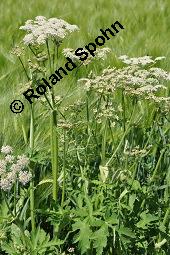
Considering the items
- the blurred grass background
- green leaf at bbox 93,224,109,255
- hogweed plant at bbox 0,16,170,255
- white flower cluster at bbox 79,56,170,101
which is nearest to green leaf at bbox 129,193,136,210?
hogweed plant at bbox 0,16,170,255

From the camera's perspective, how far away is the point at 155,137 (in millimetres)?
2023

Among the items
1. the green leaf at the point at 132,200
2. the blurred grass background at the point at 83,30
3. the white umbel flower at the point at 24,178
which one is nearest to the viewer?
the white umbel flower at the point at 24,178

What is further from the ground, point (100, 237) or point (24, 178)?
point (24, 178)

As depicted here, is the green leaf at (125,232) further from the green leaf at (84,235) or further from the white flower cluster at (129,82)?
the white flower cluster at (129,82)

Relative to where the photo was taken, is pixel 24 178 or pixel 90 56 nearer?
pixel 24 178

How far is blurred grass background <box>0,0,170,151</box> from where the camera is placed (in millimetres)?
1966

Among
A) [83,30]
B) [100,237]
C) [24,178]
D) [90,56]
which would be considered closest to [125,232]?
[100,237]

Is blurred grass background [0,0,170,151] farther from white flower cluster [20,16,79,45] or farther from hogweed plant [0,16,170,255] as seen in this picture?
white flower cluster [20,16,79,45]

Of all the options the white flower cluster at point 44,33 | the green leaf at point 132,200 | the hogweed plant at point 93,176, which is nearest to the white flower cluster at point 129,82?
the hogweed plant at point 93,176

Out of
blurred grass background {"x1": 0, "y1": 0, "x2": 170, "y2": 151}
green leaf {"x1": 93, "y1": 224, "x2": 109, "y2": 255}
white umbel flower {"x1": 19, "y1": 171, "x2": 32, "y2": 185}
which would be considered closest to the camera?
white umbel flower {"x1": 19, "y1": 171, "x2": 32, "y2": 185}

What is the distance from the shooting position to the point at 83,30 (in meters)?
2.95

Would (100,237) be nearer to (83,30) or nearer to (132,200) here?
(132,200)

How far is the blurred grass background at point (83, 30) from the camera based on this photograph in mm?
1966

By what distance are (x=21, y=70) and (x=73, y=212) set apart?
0.97 m
